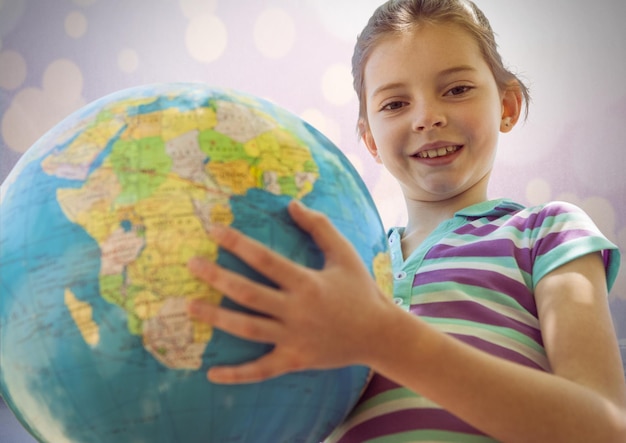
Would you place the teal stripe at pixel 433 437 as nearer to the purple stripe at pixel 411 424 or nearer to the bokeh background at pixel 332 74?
the purple stripe at pixel 411 424

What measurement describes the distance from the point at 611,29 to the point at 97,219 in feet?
9.39

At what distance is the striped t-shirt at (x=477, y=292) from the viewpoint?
1116 millimetres

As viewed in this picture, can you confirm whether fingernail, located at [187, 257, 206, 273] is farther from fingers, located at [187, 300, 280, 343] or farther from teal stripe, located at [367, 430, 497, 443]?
teal stripe, located at [367, 430, 497, 443]

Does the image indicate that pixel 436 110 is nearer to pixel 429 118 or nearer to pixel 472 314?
pixel 429 118

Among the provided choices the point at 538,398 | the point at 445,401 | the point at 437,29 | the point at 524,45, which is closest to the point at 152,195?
the point at 445,401

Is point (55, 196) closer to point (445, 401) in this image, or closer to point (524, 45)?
point (445, 401)

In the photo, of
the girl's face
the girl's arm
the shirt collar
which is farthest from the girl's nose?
the girl's arm

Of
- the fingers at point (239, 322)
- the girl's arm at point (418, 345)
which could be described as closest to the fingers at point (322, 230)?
the girl's arm at point (418, 345)

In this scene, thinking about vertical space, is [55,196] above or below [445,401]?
above

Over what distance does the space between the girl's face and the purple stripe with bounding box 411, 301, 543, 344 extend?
367mm

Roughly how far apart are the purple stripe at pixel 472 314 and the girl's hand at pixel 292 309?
43 centimetres

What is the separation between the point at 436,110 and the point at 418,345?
72cm

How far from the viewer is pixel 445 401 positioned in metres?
0.91

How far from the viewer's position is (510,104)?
1677mm
